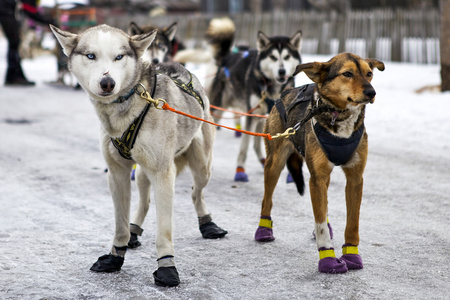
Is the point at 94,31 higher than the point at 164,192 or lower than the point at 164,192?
higher

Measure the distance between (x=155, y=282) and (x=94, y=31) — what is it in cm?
157

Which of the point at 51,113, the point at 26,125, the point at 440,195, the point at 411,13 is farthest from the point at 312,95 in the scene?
the point at 411,13

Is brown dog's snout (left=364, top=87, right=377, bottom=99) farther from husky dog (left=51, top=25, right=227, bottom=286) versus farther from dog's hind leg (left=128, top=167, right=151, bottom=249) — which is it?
dog's hind leg (left=128, top=167, right=151, bottom=249)

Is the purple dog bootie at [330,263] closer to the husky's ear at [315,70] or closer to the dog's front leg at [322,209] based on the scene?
the dog's front leg at [322,209]

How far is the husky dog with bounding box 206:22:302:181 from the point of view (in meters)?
6.84

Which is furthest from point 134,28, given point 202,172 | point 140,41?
point 140,41

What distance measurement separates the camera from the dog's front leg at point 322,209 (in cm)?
373

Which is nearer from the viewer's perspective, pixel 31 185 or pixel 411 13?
pixel 31 185

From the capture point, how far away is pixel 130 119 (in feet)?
11.6

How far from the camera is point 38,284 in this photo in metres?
3.57

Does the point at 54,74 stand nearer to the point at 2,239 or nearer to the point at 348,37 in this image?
the point at 348,37

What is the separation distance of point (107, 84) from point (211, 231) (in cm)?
173

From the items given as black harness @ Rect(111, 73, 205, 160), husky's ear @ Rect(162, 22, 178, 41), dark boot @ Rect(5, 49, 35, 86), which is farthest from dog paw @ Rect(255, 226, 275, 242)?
dark boot @ Rect(5, 49, 35, 86)

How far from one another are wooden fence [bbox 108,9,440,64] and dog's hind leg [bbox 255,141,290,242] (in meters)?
13.0
